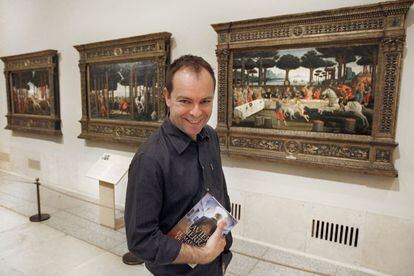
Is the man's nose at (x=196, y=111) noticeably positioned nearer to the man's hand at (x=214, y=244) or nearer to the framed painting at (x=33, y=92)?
the man's hand at (x=214, y=244)

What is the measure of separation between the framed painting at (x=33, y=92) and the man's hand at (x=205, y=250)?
618 centimetres

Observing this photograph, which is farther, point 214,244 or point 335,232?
point 335,232

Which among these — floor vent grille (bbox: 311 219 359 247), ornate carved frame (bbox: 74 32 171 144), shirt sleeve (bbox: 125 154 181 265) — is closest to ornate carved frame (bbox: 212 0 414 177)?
floor vent grille (bbox: 311 219 359 247)

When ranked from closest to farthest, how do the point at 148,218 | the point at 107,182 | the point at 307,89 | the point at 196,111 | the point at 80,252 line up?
1. the point at 148,218
2. the point at 196,111
3. the point at 307,89
4. the point at 80,252
5. the point at 107,182

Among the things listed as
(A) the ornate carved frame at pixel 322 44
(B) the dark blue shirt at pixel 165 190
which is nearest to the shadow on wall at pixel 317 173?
(A) the ornate carved frame at pixel 322 44

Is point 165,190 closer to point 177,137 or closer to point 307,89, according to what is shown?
point 177,137

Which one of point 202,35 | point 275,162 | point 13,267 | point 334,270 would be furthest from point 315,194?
point 13,267

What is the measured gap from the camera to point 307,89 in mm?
3779

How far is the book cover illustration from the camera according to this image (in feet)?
5.19

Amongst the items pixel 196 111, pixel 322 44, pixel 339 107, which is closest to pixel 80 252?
pixel 196 111

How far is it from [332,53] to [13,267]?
193 inches

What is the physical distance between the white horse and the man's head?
8.35ft

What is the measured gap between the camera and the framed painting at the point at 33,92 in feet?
21.7

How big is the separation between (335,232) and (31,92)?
23.7 feet
